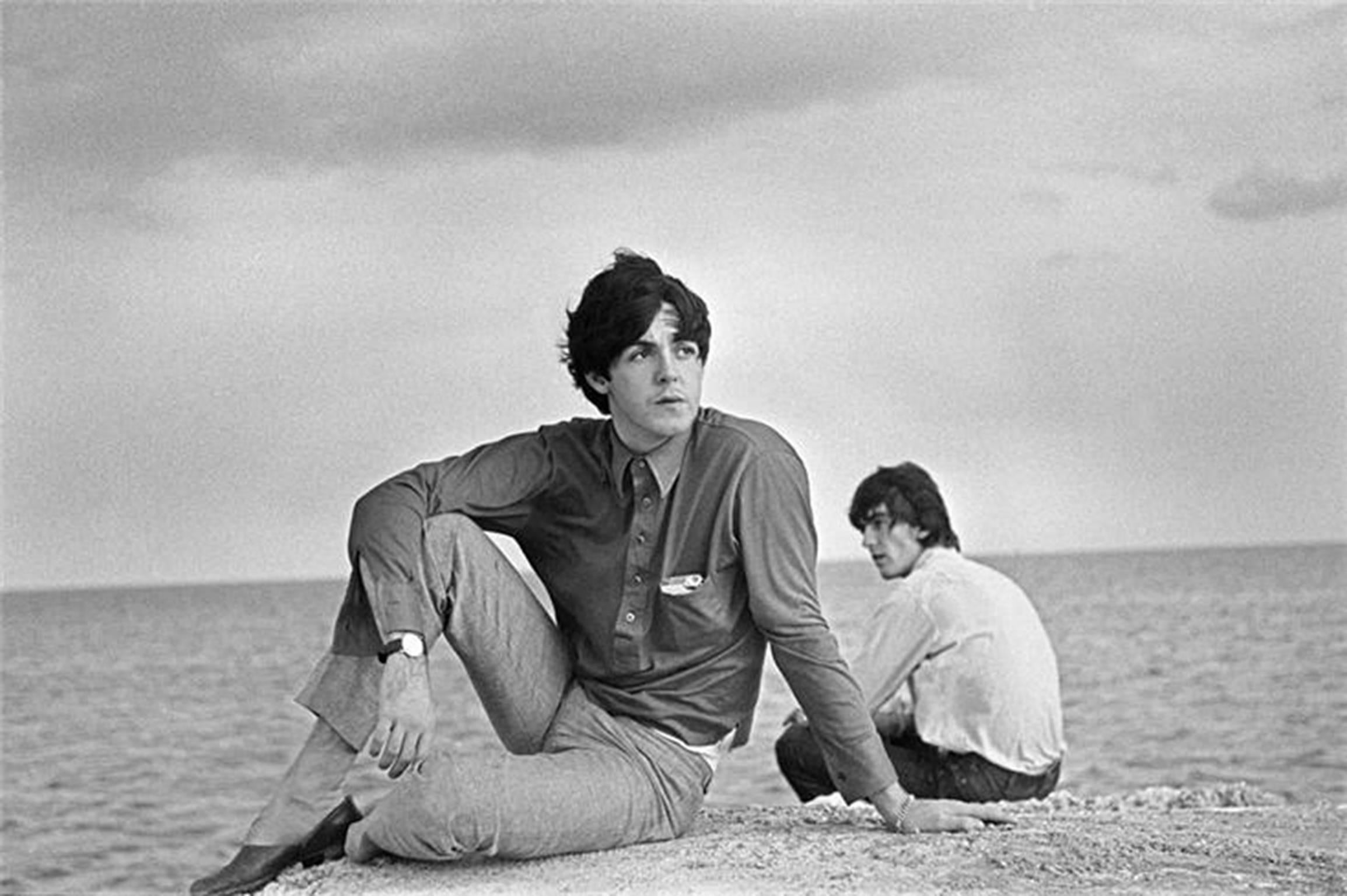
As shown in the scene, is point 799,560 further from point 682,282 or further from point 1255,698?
point 1255,698

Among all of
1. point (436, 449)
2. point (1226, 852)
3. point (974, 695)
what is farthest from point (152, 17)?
point (1226, 852)

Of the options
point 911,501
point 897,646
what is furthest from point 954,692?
point 911,501

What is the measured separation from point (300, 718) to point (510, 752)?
25.5 metres

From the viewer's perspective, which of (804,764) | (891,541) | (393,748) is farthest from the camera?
(891,541)

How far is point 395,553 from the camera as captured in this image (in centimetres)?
404

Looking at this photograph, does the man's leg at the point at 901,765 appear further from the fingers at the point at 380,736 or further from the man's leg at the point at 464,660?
the fingers at the point at 380,736

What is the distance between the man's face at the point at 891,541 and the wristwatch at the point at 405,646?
210 centimetres

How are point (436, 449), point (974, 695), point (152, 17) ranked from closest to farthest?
point (974, 695) < point (152, 17) < point (436, 449)

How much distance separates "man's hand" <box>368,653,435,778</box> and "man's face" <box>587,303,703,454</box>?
2.25 ft

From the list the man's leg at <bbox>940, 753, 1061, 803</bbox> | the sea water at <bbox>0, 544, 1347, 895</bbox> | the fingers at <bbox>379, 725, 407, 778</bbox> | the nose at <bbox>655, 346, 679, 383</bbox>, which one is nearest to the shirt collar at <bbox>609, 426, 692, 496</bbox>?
the nose at <bbox>655, 346, 679, 383</bbox>

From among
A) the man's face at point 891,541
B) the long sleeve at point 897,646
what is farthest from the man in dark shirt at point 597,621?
the man's face at point 891,541

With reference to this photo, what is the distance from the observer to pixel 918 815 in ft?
14.3

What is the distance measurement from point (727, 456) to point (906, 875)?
927mm

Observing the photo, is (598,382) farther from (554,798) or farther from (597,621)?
(554,798)
